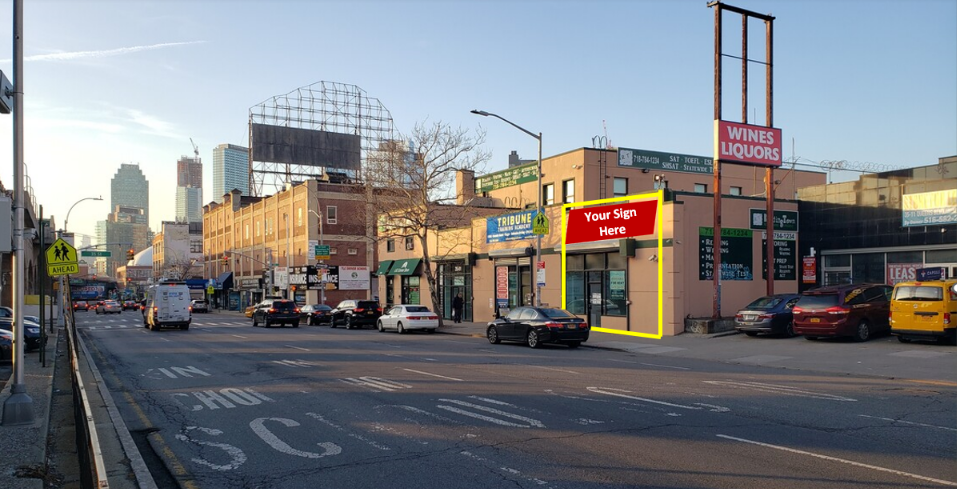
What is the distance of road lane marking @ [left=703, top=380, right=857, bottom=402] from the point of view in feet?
43.4

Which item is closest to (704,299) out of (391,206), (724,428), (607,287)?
(607,287)

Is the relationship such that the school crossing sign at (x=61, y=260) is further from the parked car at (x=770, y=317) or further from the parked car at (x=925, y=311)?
the parked car at (x=925, y=311)

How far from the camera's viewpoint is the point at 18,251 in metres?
11.7

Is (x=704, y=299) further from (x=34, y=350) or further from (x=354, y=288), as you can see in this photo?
(x=354, y=288)

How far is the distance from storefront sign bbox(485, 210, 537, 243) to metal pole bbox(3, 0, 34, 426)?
24678 millimetres

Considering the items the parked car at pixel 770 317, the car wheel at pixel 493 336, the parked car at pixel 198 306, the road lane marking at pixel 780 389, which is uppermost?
the parked car at pixel 770 317

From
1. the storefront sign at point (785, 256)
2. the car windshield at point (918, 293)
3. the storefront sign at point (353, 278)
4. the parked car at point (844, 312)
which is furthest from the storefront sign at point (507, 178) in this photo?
the car windshield at point (918, 293)

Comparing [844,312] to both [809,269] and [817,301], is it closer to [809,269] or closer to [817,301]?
[817,301]

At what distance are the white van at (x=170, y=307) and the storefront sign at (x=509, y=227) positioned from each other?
59.7 feet

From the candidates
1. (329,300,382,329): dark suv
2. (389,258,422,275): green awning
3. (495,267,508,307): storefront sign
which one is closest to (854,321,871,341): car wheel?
(495,267,508,307): storefront sign

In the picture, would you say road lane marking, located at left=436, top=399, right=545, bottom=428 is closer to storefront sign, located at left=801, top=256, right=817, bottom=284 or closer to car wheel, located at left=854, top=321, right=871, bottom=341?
car wheel, located at left=854, top=321, right=871, bottom=341

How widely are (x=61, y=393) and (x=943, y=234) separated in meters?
29.1

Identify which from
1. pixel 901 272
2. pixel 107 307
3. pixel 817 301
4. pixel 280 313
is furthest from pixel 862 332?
pixel 107 307

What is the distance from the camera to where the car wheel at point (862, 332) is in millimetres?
23203
